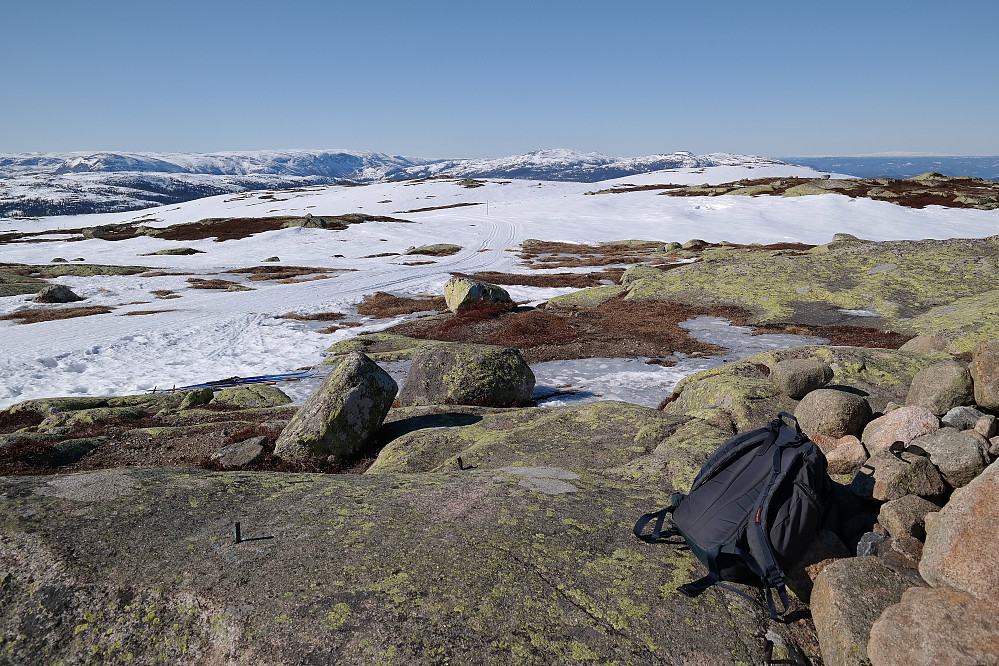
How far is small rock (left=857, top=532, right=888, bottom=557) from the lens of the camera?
5160mm

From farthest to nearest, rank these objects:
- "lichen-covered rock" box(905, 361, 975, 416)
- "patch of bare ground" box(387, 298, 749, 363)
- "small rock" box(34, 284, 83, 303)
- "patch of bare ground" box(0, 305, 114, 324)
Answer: "small rock" box(34, 284, 83, 303) < "patch of bare ground" box(0, 305, 114, 324) < "patch of bare ground" box(387, 298, 749, 363) < "lichen-covered rock" box(905, 361, 975, 416)

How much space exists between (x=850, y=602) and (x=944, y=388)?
6058mm

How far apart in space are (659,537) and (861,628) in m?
2.04

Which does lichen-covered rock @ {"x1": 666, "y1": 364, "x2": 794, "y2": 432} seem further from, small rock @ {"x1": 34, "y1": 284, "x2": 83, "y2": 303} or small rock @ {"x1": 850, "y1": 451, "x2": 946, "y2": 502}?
small rock @ {"x1": 34, "y1": 284, "x2": 83, "y2": 303}

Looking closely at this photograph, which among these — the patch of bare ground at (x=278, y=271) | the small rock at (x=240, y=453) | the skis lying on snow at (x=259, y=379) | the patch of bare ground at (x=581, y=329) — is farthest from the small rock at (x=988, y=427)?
the patch of bare ground at (x=278, y=271)

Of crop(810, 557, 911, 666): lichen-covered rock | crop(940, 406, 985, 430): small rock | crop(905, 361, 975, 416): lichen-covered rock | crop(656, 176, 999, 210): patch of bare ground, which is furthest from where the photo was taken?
crop(656, 176, 999, 210): patch of bare ground

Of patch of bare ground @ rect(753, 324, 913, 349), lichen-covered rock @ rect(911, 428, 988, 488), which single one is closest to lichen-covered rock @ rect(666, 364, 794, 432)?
lichen-covered rock @ rect(911, 428, 988, 488)

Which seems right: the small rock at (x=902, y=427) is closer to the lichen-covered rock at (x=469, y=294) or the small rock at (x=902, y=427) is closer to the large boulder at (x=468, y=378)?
the large boulder at (x=468, y=378)

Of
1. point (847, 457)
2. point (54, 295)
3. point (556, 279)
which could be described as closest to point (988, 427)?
point (847, 457)

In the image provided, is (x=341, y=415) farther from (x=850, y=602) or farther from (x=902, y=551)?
(x=902, y=551)

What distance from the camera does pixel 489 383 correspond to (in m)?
17.0

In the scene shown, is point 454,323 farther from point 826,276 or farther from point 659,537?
point 659,537

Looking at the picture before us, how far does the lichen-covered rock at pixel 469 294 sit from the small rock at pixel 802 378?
25062 mm

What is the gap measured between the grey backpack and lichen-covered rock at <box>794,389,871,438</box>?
299 cm
